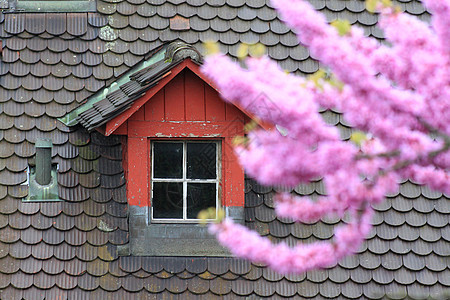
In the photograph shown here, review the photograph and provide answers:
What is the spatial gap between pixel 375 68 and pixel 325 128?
40cm

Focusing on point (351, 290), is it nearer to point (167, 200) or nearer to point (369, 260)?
point (369, 260)

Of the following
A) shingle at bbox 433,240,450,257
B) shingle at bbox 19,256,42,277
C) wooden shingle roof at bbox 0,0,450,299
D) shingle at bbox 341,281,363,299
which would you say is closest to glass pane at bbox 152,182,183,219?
wooden shingle roof at bbox 0,0,450,299

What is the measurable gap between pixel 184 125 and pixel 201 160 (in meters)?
0.27

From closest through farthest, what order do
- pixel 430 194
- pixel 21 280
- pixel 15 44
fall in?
pixel 21 280
pixel 430 194
pixel 15 44

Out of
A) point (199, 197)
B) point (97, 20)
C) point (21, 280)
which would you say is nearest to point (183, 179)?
point (199, 197)

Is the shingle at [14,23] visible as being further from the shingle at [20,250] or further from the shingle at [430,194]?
the shingle at [430,194]

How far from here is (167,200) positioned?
5309 millimetres

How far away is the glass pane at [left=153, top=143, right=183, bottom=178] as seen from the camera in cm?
531

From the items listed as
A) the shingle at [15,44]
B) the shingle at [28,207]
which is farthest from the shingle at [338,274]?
the shingle at [15,44]

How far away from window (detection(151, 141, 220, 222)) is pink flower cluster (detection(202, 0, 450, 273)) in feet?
7.06

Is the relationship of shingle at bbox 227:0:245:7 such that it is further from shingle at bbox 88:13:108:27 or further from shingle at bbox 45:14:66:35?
shingle at bbox 45:14:66:35

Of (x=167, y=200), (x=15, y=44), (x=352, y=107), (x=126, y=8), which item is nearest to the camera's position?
(x=352, y=107)

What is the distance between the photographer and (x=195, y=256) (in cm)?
523

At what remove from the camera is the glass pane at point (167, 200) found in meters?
5.28
